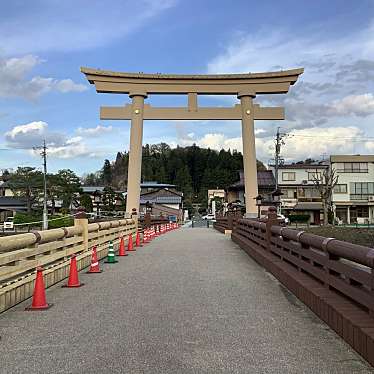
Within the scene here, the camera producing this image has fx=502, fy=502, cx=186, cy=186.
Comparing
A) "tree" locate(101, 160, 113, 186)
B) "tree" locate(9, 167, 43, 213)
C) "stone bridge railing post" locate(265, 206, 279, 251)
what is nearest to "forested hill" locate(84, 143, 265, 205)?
"tree" locate(101, 160, 113, 186)

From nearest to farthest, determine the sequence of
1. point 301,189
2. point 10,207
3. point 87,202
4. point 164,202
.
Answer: point 301,189 < point 87,202 < point 10,207 < point 164,202

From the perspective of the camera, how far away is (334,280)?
646cm

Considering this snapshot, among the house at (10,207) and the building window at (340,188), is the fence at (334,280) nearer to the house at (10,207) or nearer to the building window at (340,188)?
the building window at (340,188)

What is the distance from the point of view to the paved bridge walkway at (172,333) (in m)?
4.77

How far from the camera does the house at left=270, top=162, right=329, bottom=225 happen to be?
69125 mm

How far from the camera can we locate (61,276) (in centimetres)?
1053

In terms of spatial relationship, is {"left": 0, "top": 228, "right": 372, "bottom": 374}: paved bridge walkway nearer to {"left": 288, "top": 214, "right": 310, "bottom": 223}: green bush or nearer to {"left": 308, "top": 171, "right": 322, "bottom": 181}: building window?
{"left": 288, "top": 214, "right": 310, "bottom": 223}: green bush

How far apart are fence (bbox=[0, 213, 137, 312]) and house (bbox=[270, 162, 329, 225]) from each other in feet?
186

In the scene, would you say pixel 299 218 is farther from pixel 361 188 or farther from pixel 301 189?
pixel 361 188

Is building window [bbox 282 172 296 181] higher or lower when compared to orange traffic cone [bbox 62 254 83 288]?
higher

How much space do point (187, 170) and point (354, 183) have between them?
79.2 meters

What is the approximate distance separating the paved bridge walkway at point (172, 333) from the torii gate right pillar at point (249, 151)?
24159 mm

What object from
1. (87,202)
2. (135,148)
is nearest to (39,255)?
(135,148)

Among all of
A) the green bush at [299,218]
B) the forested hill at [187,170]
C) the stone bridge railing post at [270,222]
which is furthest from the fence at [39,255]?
the forested hill at [187,170]
